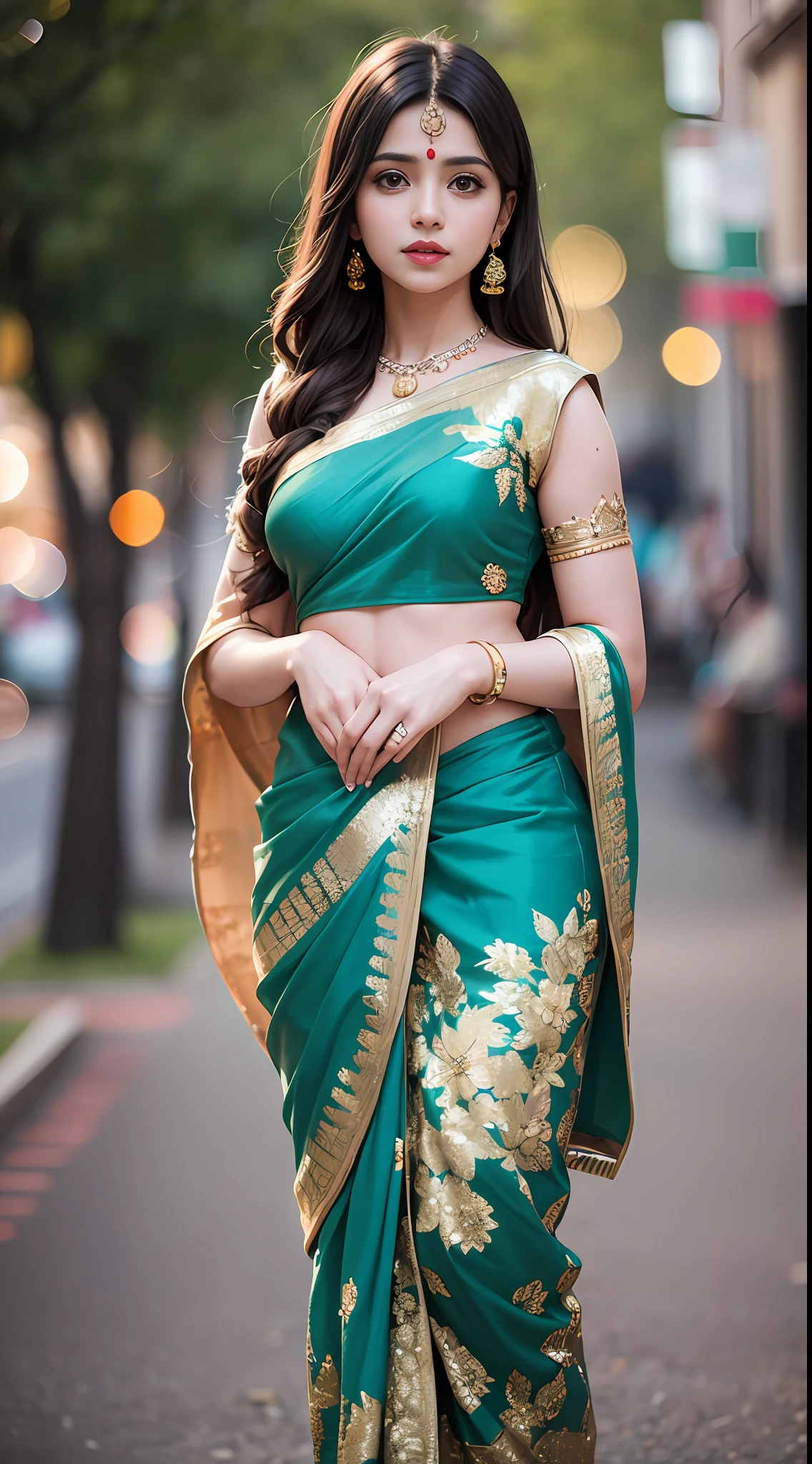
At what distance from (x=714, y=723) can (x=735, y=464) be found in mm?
5266

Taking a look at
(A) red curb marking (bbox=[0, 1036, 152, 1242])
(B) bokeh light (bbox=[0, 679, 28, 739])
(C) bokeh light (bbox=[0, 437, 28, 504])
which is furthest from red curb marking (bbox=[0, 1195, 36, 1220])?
(C) bokeh light (bbox=[0, 437, 28, 504])

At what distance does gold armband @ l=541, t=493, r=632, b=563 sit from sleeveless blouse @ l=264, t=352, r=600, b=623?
4 centimetres

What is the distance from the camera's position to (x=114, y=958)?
28.2 ft

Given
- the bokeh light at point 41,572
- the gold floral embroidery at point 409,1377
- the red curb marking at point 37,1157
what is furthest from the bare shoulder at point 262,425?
the bokeh light at point 41,572

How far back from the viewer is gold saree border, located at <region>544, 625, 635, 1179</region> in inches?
99.0

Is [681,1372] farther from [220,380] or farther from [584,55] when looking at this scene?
[584,55]

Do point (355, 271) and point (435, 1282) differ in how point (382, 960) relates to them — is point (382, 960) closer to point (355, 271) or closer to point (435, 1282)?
point (435, 1282)

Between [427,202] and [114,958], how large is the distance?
656 cm

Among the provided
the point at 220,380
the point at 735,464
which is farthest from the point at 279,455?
the point at 735,464

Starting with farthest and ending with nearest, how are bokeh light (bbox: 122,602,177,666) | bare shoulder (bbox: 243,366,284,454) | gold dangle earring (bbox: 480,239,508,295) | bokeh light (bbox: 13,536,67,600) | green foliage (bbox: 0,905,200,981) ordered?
bokeh light (bbox: 13,536,67,600) → bokeh light (bbox: 122,602,177,666) → green foliage (bbox: 0,905,200,981) → bare shoulder (bbox: 243,366,284,454) → gold dangle earring (bbox: 480,239,508,295)

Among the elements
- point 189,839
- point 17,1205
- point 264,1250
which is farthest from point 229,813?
point 189,839

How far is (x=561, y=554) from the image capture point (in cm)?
258

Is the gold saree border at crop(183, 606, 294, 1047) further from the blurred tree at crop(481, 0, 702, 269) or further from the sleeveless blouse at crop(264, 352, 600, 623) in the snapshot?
the blurred tree at crop(481, 0, 702, 269)

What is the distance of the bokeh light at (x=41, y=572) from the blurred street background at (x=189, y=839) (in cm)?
2898
